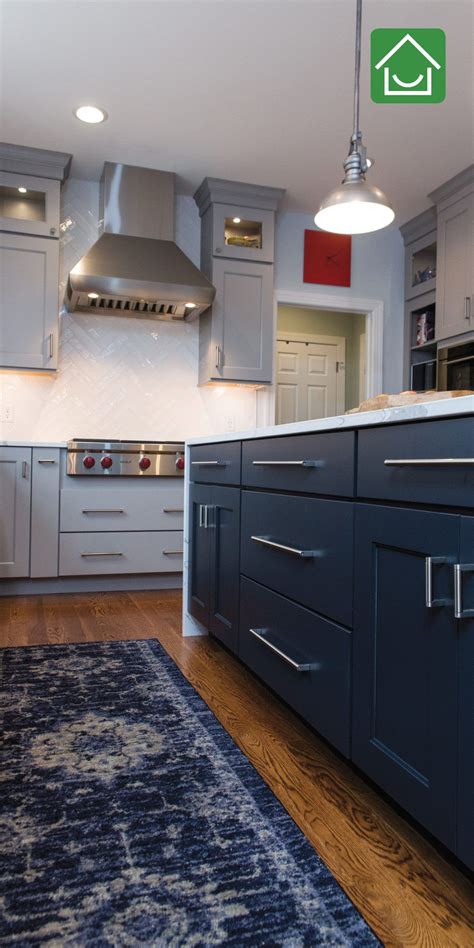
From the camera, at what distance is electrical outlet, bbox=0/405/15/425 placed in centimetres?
393

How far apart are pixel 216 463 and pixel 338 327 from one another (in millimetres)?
4004

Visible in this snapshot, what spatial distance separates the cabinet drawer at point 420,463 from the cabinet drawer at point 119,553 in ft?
8.39

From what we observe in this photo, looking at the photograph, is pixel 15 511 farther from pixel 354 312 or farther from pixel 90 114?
pixel 354 312

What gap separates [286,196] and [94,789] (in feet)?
12.7

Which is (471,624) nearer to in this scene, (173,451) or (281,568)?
A: (281,568)

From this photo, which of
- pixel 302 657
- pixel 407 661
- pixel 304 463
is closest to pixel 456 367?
pixel 304 463

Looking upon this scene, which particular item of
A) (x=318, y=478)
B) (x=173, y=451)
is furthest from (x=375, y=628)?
(x=173, y=451)

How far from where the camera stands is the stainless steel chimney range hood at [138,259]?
3.72m

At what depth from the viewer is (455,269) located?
396 cm

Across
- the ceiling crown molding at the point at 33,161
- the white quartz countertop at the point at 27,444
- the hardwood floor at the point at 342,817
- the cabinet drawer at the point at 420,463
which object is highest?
the ceiling crown molding at the point at 33,161

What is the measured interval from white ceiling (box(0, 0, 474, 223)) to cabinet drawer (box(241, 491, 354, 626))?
205cm

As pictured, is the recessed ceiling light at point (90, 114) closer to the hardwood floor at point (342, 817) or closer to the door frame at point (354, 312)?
the door frame at point (354, 312)

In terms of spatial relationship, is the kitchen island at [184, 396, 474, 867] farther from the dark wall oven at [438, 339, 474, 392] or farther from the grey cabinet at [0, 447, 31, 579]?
the dark wall oven at [438, 339, 474, 392]

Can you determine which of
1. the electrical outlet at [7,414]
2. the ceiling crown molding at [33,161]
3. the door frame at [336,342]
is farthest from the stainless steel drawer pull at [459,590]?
the door frame at [336,342]
